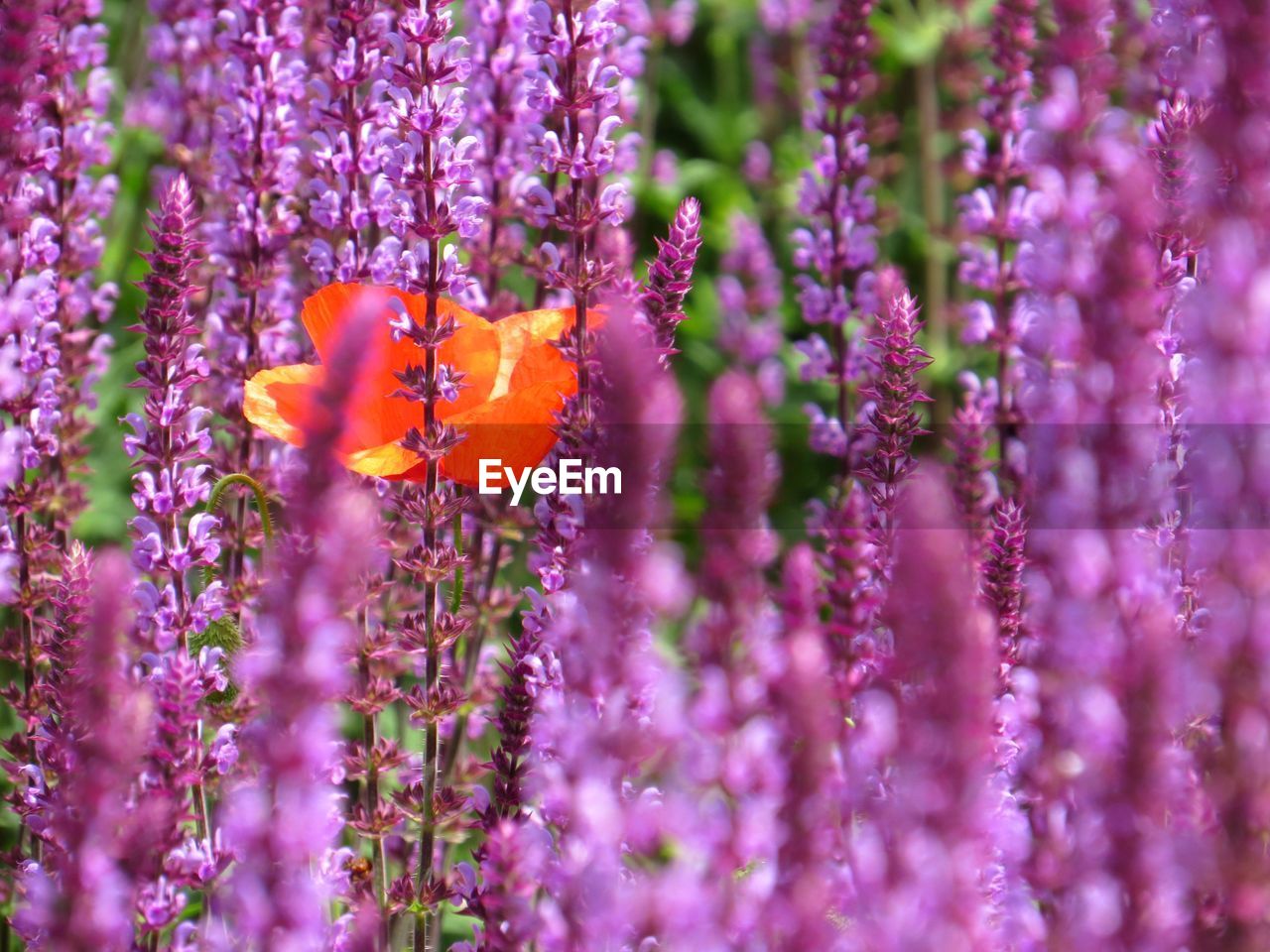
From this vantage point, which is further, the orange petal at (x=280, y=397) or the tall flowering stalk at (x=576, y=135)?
the tall flowering stalk at (x=576, y=135)

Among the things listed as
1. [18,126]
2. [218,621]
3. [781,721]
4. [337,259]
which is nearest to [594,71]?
[337,259]

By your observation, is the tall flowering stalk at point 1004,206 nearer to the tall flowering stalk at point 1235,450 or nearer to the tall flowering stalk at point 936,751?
the tall flowering stalk at point 1235,450

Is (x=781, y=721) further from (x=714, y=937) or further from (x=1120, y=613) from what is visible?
(x=1120, y=613)

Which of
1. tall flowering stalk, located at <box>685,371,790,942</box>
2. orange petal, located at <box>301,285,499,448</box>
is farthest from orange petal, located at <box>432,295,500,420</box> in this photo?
tall flowering stalk, located at <box>685,371,790,942</box>

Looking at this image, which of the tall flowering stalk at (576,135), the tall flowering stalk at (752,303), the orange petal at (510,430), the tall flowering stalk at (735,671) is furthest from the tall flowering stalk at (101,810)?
the tall flowering stalk at (752,303)

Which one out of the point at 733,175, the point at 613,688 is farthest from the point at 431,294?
the point at 733,175

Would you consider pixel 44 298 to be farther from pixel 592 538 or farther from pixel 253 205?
pixel 592 538
